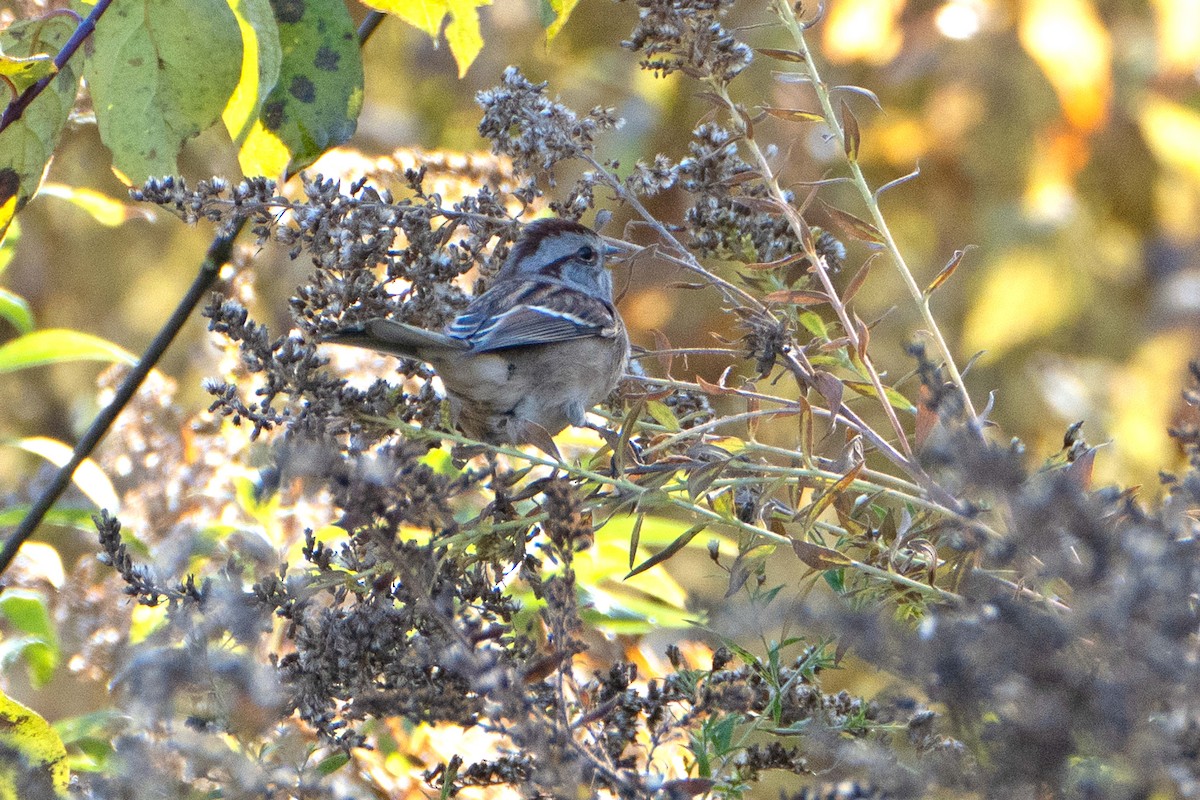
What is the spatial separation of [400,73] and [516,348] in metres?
4.27

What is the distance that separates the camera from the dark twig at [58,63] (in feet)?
5.29

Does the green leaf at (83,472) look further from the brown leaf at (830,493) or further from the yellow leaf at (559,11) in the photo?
the brown leaf at (830,493)

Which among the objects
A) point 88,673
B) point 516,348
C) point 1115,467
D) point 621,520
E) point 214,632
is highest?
point 1115,467

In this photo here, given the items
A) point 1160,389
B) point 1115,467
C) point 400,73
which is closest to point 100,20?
point 1115,467

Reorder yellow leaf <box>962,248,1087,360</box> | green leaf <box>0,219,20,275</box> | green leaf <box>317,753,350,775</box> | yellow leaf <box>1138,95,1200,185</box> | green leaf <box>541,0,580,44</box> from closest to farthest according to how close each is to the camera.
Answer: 1. green leaf <box>317,753,350,775</box>
2. green leaf <box>541,0,580,44</box>
3. green leaf <box>0,219,20,275</box>
4. yellow leaf <box>1138,95,1200,185</box>
5. yellow leaf <box>962,248,1087,360</box>

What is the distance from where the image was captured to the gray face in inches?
112

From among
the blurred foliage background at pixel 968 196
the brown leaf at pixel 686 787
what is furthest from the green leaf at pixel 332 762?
the blurred foliage background at pixel 968 196

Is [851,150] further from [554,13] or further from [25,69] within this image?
[25,69]

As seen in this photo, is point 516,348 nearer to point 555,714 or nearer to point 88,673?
point 88,673

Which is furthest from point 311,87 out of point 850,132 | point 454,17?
point 850,132

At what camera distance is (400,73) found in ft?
21.9

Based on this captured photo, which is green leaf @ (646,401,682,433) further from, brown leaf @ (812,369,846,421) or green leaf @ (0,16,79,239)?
green leaf @ (0,16,79,239)

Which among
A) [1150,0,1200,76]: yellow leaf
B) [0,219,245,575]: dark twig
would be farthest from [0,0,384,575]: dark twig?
[1150,0,1200,76]: yellow leaf

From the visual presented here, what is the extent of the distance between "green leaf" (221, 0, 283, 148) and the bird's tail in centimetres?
31
